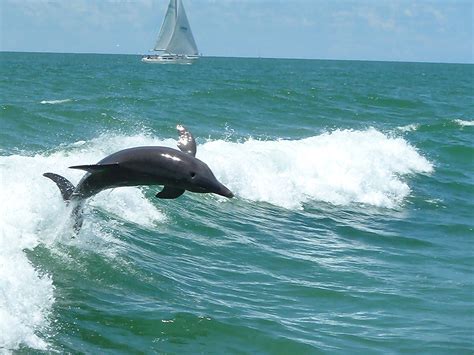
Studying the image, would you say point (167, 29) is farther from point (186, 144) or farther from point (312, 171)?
point (186, 144)

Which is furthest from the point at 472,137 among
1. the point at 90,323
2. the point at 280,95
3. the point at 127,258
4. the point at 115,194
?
the point at 90,323

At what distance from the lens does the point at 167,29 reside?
9088 centimetres

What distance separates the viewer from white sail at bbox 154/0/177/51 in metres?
88.9

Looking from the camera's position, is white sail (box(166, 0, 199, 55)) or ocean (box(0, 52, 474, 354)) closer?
ocean (box(0, 52, 474, 354))

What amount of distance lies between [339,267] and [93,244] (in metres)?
3.91

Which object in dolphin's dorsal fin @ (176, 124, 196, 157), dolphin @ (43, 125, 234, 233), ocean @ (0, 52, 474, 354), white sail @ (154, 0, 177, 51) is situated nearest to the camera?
dolphin @ (43, 125, 234, 233)

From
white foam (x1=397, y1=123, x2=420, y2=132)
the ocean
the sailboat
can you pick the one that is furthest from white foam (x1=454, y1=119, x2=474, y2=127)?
the sailboat

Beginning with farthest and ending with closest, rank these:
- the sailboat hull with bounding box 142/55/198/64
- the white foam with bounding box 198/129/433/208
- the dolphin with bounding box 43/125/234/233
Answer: the sailboat hull with bounding box 142/55/198/64 < the white foam with bounding box 198/129/433/208 < the dolphin with bounding box 43/125/234/233

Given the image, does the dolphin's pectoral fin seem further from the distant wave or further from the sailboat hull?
the sailboat hull

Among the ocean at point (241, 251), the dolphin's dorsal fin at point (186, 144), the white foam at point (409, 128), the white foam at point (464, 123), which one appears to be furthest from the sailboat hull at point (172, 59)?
the dolphin's dorsal fin at point (186, 144)

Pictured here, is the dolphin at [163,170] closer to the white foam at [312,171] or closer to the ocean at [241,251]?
the ocean at [241,251]

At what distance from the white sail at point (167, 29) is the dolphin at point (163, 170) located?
83.8m

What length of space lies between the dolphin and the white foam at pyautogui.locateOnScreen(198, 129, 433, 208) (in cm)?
1016

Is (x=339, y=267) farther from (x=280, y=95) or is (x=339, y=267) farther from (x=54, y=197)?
(x=280, y=95)
